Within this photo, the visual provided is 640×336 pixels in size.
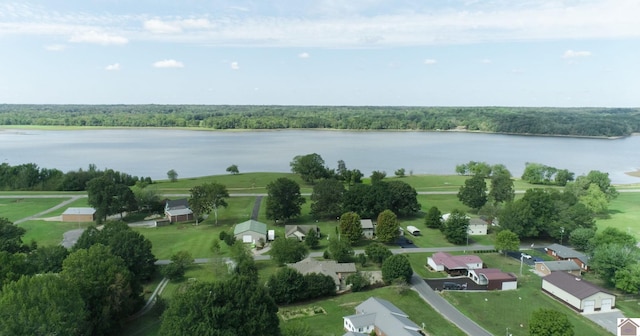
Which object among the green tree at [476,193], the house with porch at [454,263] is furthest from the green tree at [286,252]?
the green tree at [476,193]

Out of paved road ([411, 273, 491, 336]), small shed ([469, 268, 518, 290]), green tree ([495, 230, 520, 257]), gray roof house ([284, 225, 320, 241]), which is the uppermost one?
green tree ([495, 230, 520, 257])

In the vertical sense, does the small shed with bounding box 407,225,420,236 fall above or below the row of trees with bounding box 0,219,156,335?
below

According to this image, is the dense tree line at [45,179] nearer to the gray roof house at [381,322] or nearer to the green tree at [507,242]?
the gray roof house at [381,322]

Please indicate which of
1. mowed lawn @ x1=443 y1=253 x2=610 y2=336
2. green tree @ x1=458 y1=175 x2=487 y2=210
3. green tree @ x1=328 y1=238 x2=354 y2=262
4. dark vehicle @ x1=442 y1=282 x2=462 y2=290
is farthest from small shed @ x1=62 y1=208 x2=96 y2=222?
green tree @ x1=458 y1=175 x2=487 y2=210

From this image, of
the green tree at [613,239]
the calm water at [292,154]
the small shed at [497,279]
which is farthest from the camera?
the calm water at [292,154]

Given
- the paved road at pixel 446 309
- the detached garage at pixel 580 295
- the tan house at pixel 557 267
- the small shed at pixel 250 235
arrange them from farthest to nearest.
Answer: the small shed at pixel 250 235
the tan house at pixel 557 267
the detached garage at pixel 580 295
the paved road at pixel 446 309

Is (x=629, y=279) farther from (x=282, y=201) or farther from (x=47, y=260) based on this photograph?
(x=47, y=260)

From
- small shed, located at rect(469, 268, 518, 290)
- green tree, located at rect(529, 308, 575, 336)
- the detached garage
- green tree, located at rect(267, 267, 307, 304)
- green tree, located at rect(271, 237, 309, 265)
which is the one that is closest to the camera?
green tree, located at rect(529, 308, 575, 336)

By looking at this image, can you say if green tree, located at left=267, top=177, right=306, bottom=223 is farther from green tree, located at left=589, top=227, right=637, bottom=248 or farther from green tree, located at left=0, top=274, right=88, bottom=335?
green tree, located at left=589, top=227, right=637, bottom=248
